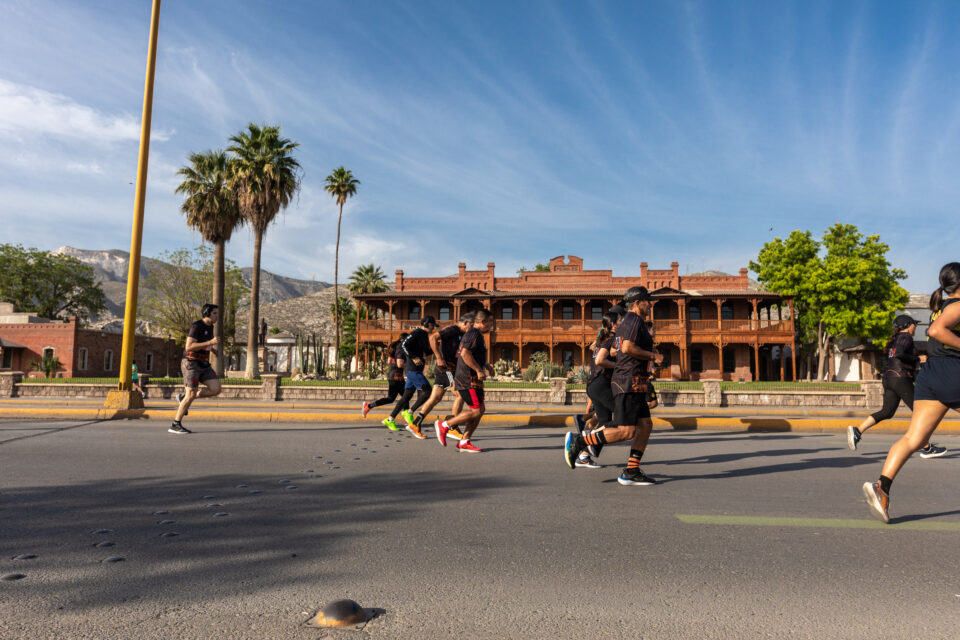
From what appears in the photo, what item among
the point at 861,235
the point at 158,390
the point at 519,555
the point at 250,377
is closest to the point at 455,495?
the point at 519,555

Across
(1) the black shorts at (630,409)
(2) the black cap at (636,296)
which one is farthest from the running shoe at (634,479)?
(2) the black cap at (636,296)

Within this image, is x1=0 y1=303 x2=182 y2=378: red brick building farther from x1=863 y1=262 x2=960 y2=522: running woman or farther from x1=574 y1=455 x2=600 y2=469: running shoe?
x1=863 y1=262 x2=960 y2=522: running woman

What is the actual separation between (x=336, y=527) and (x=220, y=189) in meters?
30.7

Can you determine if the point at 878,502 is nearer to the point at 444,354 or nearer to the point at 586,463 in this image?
the point at 586,463

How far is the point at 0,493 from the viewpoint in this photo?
446 centimetres

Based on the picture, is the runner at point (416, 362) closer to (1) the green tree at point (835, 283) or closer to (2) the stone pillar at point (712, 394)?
(2) the stone pillar at point (712, 394)

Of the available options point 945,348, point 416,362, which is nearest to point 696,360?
point 416,362

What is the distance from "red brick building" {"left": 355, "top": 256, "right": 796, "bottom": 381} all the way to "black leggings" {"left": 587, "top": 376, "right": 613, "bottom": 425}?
2946 centimetres

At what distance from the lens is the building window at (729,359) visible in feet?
126

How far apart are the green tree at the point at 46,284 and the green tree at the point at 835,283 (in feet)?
187

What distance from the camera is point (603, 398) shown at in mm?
6355

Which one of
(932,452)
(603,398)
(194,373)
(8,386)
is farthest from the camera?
(8,386)

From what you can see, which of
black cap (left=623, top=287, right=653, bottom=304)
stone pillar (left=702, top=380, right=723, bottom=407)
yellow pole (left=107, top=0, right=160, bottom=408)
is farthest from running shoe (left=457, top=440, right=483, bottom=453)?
stone pillar (left=702, top=380, right=723, bottom=407)

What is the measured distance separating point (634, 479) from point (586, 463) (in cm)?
103
